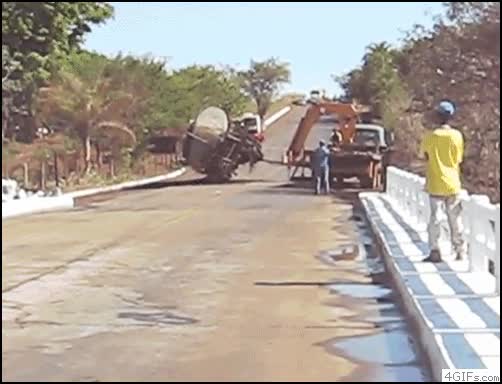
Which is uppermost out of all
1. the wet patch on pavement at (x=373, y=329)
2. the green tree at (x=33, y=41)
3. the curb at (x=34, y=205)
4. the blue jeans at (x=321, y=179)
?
the green tree at (x=33, y=41)

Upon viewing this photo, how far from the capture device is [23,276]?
15117mm

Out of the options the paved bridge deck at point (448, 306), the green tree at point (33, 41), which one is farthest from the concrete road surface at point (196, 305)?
the green tree at point (33, 41)

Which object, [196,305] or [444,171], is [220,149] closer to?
[444,171]

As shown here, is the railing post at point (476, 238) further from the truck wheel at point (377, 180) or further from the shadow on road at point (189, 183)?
the truck wheel at point (377, 180)

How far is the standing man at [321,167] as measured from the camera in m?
36.4

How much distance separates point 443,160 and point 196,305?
3.06m

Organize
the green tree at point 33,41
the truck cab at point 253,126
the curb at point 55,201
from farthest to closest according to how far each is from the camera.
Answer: the truck cab at point 253,126, the green tree at point 33,41, the curb at point 55,201

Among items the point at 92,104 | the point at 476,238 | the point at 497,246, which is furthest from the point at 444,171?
the point at 92,104

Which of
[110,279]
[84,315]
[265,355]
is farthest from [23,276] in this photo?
[265,355]

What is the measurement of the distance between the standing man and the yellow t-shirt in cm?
2256

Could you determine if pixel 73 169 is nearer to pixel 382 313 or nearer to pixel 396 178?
pixel 396 178

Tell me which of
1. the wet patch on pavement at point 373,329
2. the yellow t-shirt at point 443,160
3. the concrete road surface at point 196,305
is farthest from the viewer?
the yellow t-shirt at point 443,160

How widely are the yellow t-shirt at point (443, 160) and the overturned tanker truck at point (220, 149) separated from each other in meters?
18.1

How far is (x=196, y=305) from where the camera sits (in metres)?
12.4
